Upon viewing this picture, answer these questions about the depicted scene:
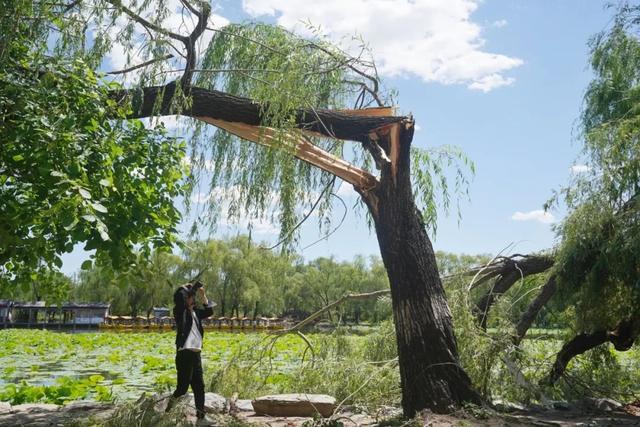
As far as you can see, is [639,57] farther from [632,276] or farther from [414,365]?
[414,365]

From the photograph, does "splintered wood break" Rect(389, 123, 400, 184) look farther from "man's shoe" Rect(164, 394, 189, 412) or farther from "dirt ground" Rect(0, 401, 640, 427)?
"man's shoe" Rect(164, 394, 189, 412)

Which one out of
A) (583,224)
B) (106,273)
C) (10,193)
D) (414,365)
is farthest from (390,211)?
(10,193)

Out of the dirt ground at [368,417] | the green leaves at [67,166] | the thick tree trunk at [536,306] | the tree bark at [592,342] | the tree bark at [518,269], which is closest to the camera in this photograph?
the green leaves at [67,166]

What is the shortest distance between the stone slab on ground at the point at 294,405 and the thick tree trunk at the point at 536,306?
2185 mm

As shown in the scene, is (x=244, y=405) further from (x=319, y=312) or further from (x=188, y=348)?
(x=319, y=312)

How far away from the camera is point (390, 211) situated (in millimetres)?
4730

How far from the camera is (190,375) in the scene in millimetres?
4629

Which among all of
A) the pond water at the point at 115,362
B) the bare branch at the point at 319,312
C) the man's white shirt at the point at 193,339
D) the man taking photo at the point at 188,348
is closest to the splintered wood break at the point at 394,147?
the bare branch at the point at 319,312

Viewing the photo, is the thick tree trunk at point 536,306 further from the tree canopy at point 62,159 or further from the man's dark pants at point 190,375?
the tree canopy at point 62,159

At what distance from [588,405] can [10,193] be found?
5.44m

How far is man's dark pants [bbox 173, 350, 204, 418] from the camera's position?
461cm

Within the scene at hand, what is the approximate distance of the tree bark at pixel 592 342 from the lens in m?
5.67

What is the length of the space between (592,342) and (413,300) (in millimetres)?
2568

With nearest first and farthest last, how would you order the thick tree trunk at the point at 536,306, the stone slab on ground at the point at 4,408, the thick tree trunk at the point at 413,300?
1. the thick tree trunk at the point at 413,300
2. the stone slab on ground at the point at 4,408
3. the thick tree trunk at the point at 536,306
